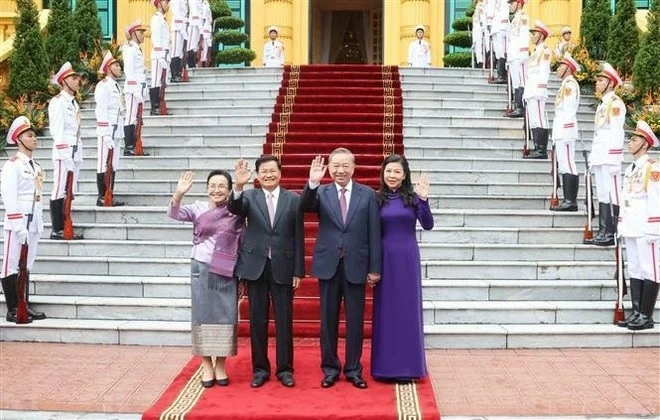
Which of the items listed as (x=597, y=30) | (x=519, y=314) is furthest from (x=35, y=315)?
(x=597, y=30)

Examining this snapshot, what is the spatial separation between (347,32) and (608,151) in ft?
50.7

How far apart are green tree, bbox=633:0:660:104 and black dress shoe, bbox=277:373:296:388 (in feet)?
30.3

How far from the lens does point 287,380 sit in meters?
5.42

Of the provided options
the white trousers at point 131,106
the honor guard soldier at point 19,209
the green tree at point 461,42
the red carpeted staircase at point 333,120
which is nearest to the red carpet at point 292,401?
the red carpeted staircase at point 333,120

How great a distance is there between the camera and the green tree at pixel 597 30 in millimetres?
15531

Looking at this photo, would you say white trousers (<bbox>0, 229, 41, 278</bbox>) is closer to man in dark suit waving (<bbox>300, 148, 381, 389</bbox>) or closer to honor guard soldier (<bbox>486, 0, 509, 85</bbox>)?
man in dark suit waving (<bbox>300, 148, 381, 389</bbox>)

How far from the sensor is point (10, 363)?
6117 millimetres

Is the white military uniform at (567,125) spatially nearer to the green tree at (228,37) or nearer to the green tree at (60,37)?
the green tree at (60,37)

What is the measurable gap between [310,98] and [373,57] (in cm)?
1022

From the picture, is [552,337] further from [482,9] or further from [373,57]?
Result: [373,57]

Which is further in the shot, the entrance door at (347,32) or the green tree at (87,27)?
the entrance door at (347,32)

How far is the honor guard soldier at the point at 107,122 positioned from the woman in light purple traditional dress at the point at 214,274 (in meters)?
4.12

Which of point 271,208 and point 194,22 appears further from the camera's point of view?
point 194,22

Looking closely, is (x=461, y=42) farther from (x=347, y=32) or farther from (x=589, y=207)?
(x=589, y=207)
